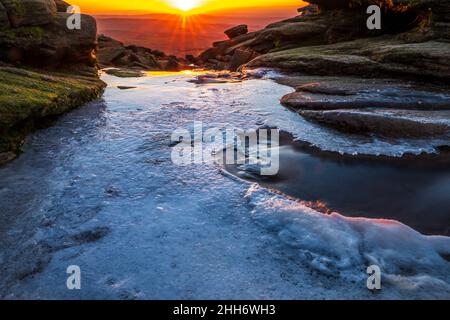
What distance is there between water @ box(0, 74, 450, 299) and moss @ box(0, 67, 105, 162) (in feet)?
2.05

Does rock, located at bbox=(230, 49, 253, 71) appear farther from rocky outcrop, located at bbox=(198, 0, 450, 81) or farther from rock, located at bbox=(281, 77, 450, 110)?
rock, located at bbox=(281, 77, 450, 110)

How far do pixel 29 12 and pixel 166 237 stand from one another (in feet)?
39.0

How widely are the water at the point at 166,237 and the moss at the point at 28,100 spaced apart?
0.62 meters

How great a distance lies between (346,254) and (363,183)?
7.60ft

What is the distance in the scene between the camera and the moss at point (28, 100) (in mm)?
7926

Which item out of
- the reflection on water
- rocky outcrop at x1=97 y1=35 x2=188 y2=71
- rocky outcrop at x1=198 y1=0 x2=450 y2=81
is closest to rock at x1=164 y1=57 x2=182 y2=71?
rocky outcrop at x1=97 y1=35 x2=188 y2=71

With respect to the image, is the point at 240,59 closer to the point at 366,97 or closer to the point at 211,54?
the point at 211,54

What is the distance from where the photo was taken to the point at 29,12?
1312cm

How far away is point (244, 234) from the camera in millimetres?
5023

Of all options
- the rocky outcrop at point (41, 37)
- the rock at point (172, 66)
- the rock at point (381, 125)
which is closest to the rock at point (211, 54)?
the rock at point (172, 66)

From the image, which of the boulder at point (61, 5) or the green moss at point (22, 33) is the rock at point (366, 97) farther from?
the boulder at point (61, 5)
